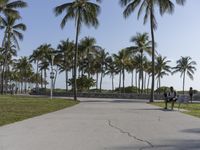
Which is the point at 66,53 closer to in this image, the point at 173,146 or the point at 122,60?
the point at 122,60

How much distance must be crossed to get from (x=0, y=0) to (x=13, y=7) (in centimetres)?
1141

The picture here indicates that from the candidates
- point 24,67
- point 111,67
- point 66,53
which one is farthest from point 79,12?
point 24,67

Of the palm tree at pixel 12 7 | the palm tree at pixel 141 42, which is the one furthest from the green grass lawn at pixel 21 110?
the palm tree at pixel 141 42

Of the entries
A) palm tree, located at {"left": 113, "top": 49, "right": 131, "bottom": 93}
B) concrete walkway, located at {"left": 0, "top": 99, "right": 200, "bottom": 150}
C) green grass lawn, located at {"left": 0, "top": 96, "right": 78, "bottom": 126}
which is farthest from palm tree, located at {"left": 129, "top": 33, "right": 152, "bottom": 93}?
concrete walkway, located at {"left": 0, "top": 99, "right": 200, "bottom": 150}

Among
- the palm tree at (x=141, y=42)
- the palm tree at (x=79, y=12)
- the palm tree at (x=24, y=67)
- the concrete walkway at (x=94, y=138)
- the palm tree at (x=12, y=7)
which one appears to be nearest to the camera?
the concrete walkway at (x=94, y=138)

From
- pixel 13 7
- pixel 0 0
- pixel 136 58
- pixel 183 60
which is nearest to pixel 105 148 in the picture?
pixel 0 0

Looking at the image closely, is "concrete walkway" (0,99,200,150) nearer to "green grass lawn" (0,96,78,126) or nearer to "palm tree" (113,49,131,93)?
"green grass lawn" (0,96,78,126)

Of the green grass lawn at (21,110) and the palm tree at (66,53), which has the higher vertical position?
the palm tree at (66,53)

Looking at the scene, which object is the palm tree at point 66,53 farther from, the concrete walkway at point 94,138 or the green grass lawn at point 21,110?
the concrete walkway at point 94,138

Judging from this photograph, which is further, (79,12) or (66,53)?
(66,53)

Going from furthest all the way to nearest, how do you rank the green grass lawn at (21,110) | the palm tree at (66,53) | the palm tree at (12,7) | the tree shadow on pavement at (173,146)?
the palm tree at (66,53)
the palm tree at (12,7)
the green grass lawn at (21,110)
the tree shadow on pavement at (173,146)

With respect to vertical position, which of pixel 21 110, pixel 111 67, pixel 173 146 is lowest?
pixel 173 146

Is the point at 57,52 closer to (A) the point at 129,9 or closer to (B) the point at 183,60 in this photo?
(B) the point at 183,60

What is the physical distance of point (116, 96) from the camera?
186ft
